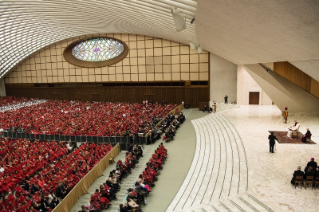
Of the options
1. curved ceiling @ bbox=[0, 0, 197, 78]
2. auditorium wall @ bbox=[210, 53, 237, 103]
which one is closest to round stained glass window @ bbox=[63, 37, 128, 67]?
curved ceiling @ bbox=[0, 0, 197, 78]

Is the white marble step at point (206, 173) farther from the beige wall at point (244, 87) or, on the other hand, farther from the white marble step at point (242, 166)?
the beige wall at point (244, 87)

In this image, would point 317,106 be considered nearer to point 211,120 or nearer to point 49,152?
point 211,120

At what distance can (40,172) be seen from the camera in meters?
12.0

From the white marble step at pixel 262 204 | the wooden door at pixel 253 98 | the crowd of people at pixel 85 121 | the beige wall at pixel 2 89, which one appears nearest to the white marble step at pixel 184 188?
the white marble step at pixel 262 204

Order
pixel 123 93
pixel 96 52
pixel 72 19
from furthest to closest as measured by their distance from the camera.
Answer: pixel 96 52, pixel 123 93, pixel 72 19

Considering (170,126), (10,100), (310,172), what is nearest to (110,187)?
(310,172)

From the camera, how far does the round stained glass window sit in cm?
3244

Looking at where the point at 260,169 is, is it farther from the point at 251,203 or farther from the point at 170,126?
the point at 170,126

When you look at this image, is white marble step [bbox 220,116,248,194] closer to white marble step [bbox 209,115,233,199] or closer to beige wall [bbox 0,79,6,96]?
white marble step [bbox 209,115,233,199]

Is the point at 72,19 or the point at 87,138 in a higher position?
the point at 72,19

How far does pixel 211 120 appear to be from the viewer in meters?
19.8

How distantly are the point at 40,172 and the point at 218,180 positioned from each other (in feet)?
29.0

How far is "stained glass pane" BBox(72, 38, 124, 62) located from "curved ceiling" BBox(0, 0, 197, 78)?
3.67 meters

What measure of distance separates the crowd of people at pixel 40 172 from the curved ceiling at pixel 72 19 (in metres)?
8.34
